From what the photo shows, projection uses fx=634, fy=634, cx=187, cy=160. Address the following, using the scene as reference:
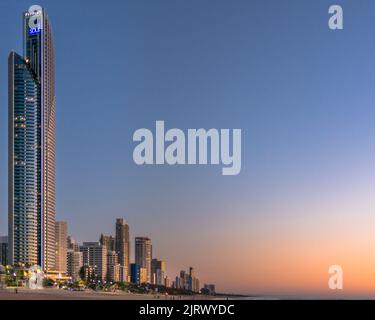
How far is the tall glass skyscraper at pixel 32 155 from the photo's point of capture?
77938 millimetres

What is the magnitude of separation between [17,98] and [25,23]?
1785 cm

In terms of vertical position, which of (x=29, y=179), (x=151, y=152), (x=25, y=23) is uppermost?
(x=25, y=23)

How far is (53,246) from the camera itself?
279ft

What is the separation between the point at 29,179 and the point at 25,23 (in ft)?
84.2

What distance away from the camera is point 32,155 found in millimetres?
78125

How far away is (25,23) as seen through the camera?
300 ft

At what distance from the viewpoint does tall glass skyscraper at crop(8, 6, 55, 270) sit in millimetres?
77938

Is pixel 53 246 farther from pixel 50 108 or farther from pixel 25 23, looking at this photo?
pixel 25 23
